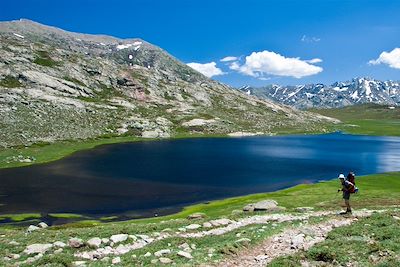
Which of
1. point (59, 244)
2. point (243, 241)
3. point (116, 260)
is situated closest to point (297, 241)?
point (243, 241)

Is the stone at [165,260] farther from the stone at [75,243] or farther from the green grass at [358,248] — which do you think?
the stone at [75,243]

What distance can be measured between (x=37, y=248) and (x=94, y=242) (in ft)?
11.6

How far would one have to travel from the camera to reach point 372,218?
30.8 m

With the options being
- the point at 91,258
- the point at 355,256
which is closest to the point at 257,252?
the point at 355,256

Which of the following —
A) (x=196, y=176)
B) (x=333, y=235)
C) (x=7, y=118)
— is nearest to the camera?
(x=333, y=235)

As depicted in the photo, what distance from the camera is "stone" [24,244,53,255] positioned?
2405 centimetres

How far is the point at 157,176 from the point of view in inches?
3568

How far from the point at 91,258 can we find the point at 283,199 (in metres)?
41.5

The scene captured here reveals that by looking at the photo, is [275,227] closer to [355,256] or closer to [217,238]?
[217,238]

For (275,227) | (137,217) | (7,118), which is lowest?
(137,217)

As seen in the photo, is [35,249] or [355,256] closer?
[355,256]

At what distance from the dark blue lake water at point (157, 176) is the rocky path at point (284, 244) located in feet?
113

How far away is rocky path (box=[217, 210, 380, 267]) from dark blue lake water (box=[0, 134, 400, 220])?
34490 mm

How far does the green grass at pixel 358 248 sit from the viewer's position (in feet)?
70.2
